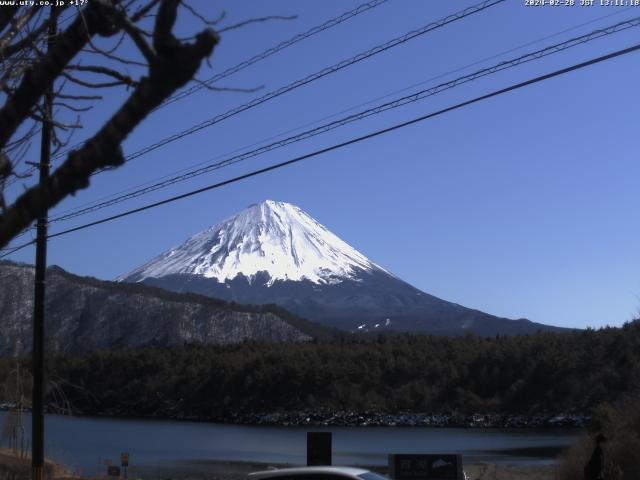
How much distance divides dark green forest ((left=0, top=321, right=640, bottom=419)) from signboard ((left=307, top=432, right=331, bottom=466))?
67.1m

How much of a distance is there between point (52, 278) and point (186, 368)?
60325mm

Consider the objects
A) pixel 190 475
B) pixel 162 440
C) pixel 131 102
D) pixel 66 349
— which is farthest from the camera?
pixel 66 349

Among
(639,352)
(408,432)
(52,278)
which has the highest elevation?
(52,278)

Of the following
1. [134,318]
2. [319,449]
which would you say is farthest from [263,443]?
[134,318]

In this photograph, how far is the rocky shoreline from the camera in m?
79.9

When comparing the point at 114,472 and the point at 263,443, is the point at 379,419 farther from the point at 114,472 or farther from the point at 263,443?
the point at 114,472

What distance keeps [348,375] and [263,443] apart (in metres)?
40.2

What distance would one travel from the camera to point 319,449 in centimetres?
1922

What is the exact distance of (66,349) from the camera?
135 meters

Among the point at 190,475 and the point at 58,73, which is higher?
the point at 58,73

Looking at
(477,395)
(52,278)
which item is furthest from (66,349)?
(477,395)

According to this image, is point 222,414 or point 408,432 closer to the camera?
point 408,432

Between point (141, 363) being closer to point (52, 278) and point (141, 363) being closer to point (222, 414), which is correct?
point (222, 414)

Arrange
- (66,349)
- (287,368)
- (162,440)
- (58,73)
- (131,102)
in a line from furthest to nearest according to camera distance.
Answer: (66,349), (287,368), (162,440), (58,73), (131,102)
